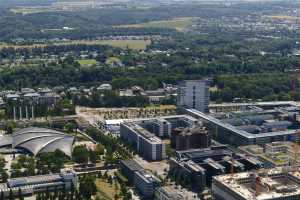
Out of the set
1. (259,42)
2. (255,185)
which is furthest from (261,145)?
(259,42)

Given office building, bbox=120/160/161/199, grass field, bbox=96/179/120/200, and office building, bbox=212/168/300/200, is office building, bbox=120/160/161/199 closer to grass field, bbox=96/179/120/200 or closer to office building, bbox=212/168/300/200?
grass field, bbox=96/179/120/200

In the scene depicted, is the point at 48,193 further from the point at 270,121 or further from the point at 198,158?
the point at 270,121

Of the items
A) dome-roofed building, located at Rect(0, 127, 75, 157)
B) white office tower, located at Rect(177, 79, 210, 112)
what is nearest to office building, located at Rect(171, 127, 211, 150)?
dome-roofed building, located at Rect(0, 127, 75, 157)

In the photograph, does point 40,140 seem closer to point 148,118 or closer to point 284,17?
point 148,118

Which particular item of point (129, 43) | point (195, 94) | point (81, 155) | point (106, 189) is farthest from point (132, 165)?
point (129, 43)

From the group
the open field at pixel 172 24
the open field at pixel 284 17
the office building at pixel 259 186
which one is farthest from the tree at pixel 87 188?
the open field at pixel 284 17

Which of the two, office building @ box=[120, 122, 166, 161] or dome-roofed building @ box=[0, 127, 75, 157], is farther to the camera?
dome-roofed building @ box=[0, 127, 75, 157]
